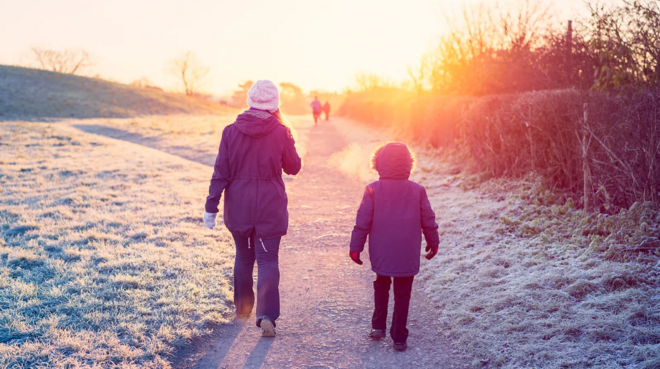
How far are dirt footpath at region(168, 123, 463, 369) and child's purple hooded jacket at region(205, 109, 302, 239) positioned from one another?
90 centimetres

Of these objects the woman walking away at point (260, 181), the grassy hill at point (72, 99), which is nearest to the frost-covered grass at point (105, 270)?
the woman walking away at point (260, 181)

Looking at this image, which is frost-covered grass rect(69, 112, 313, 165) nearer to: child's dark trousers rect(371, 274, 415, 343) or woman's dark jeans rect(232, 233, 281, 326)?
woman's dark jeans rect(232, 233, 281, 326)

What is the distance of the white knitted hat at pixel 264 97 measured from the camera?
3.54m

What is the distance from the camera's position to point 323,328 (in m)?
3.77

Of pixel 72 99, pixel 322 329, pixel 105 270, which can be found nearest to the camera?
pixel 322 329

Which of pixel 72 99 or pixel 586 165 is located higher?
pixel 72 99

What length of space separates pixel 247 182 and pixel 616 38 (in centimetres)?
579

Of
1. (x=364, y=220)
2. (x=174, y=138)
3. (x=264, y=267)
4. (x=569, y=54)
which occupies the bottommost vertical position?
(x=264, y=267)

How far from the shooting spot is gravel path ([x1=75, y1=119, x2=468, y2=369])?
3258 millimetres

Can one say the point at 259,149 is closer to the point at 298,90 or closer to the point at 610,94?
the point at 610,94

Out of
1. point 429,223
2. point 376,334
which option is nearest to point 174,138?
point 376,334

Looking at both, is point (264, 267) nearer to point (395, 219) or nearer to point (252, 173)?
point (252, 173)

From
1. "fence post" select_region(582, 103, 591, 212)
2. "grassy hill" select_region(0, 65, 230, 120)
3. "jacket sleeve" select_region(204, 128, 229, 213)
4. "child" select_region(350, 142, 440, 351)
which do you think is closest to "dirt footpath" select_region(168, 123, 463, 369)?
"child" select_region(350, 142, 440, 351)

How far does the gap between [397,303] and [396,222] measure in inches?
26.2
